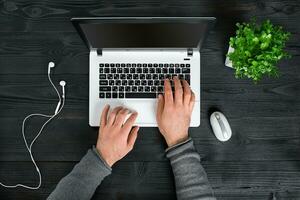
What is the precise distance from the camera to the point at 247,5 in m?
1.21

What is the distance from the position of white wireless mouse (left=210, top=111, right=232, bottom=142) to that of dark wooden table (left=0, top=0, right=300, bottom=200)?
5 centimetres

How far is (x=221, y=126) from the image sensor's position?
1.13m

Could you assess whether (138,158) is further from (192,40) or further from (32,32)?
(32,32)

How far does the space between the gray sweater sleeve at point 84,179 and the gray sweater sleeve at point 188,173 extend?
20 centimetres

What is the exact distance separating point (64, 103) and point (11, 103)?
171 mm

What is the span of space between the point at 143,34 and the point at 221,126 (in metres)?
0.35

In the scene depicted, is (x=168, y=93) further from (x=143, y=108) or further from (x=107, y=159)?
(x=107, y=159)

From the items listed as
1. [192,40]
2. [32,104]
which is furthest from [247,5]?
[32,104]

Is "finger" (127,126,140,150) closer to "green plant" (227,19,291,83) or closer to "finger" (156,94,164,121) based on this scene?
"finger" (156,94,164,121)

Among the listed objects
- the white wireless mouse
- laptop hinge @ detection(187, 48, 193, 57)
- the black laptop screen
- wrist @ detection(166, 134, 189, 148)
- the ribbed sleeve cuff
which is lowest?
the ribbed sleeve cuff

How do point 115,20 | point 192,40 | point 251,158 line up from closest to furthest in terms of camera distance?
1. point 115,20
2. point 192,40
3. point 251,158

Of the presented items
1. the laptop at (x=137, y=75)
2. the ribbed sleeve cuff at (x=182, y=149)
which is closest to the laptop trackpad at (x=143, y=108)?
the laptop at (x=137, y=75)

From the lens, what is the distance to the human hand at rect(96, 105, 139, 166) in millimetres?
1153

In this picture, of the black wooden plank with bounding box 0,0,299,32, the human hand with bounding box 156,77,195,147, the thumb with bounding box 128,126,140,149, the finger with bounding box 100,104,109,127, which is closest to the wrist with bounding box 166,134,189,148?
the human hand with bounding box 156,77,195,147
